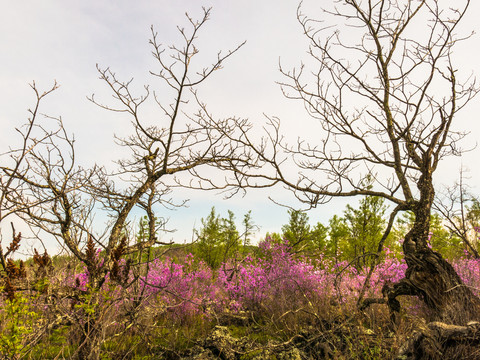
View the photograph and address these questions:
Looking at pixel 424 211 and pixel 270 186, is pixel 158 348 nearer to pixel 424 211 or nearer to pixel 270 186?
pixel 270 186

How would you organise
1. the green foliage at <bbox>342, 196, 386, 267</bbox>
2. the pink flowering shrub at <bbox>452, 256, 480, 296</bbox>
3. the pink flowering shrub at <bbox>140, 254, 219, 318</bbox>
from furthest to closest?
the green foliage at <bbox>342, 196, 386, 267</bbox>, the pink flowering shrub at <bbox>140, 254, 219, 318</bbox>, the pink flowering shrub at <bbox>452, 256, 480, 296</bbox>

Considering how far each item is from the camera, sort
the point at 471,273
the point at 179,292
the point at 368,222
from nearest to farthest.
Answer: the point at 471,273 → the point at 179,292 → the point at 368,222

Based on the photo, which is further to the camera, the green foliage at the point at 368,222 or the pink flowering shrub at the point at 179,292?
the green foliage at the point at 368,222

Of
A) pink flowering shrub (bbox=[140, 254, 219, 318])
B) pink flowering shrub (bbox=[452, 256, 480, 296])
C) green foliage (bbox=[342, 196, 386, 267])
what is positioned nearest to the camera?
pink flowering shrub (bbox=[452, 256, 480, 296])

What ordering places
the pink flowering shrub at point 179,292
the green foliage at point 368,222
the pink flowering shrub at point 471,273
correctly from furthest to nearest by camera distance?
the green foliage at point 368,222 < the pink flowering shrub at point 179,292 < the pink flowering shrub at point 471,273

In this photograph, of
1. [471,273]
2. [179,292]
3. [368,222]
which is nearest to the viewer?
[471,273]

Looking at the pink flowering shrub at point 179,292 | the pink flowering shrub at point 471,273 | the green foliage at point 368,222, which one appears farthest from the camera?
the green foliage at point 368,222

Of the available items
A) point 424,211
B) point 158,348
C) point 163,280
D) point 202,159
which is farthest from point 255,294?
point 424,211

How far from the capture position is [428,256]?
198 inches

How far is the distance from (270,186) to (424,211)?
260 cm

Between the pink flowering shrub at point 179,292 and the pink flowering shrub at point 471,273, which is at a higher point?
the pink flowering shrub at point 471,273

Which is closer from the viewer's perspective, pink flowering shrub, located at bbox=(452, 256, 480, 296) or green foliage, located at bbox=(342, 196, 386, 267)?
pink flowering shrub, located at bbox=(452, 256, 480, 296)

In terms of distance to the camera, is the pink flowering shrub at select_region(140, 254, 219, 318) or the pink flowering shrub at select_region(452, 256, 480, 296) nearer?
the pink flowering shrub at select_region(452, 256, 480, 296)

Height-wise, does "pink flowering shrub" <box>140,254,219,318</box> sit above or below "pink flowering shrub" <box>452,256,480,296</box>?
below
